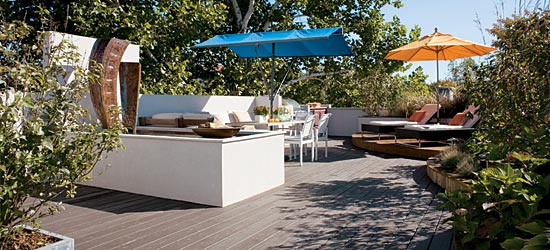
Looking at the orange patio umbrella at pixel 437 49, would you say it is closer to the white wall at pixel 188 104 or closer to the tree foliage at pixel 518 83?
the white wall at pixel 188 104

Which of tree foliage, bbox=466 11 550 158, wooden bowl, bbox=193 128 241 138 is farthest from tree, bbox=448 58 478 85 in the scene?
wooden bowl, bbox=193 128 241 138

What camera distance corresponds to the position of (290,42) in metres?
9.17

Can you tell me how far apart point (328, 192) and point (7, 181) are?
145 inches

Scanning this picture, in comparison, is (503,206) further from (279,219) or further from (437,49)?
(437,49)

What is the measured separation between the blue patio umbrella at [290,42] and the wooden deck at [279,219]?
9.98ft

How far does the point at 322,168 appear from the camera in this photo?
22.6ft

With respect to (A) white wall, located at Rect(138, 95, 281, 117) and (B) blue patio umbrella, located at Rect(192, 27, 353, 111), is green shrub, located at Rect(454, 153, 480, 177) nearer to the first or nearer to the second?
(B) blue patio umbrella, located at Rect(192, 27, 353, 111)

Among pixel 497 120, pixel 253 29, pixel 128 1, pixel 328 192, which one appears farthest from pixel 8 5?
pixel 497 120

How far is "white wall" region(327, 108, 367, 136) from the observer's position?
13.0 meters

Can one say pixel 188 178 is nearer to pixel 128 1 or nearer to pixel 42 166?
pixel 42 166

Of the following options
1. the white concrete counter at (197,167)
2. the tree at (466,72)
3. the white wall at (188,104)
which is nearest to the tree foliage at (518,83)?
the tree at (466,72)

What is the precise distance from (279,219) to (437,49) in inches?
279

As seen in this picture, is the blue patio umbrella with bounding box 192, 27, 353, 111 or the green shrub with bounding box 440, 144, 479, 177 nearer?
the green shrub with bounding box 440, 144, 479, 177

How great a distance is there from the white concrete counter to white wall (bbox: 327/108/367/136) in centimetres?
795
